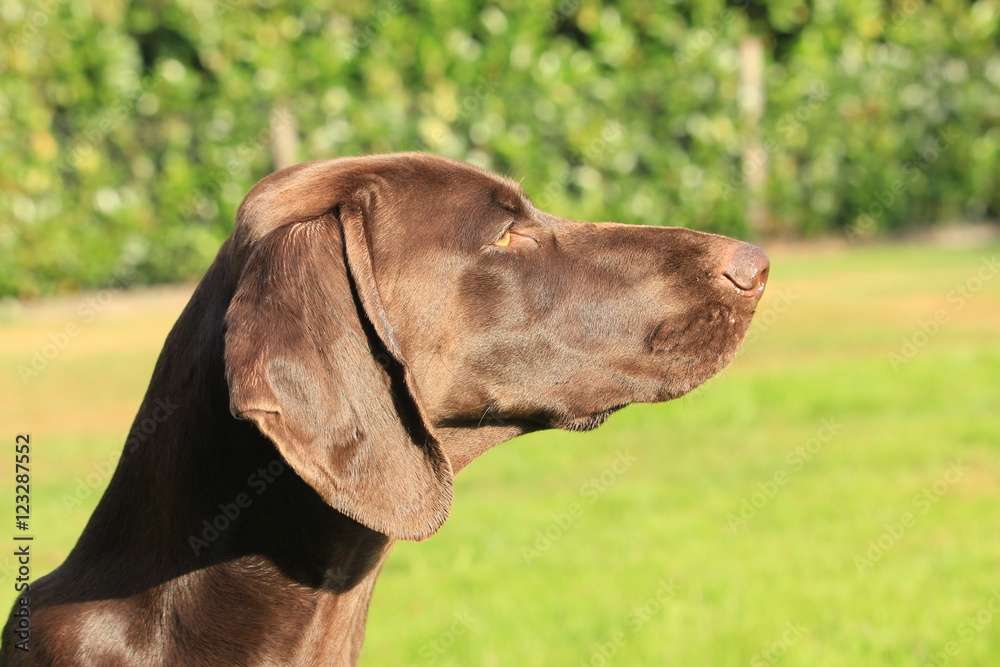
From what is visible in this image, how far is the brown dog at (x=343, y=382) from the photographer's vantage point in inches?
87.2

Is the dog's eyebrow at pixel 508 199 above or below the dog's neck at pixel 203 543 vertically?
above

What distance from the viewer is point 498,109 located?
1260cm

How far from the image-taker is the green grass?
436cm

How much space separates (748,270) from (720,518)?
2993 mm

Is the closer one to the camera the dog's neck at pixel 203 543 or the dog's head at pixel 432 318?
the dog's head at pixel 432 318

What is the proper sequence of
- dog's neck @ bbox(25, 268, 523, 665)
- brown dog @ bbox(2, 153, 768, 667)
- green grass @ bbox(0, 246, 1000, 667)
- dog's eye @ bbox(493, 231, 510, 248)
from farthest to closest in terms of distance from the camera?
green grass @ bbox(0, 246, 1000, 667) → dog's eye @ bbox(493, 231, 510, 248) → dog's neck @ bbox(25, 268, 523, 665) → brown dog @ bbox(2, 153, 768, 667)

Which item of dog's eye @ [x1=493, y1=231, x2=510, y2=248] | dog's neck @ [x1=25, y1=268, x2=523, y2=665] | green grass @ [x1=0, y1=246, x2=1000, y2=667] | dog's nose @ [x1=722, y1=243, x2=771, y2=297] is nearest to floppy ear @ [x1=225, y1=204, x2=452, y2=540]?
dog's neck @ [x1=25, y1=268, x2=523, y2=665]

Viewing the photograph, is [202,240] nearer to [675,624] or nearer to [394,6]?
[394,6]

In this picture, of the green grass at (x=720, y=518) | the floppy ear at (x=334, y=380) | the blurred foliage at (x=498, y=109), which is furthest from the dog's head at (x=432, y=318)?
the blurred foliage at (x=498, y=109)

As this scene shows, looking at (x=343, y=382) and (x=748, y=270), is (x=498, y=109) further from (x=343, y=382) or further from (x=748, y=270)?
(x=343, y=382)

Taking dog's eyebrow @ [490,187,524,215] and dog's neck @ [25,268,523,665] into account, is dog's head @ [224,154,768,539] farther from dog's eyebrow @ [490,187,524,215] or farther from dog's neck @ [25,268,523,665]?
dog's neck @ [25,268,523,665]

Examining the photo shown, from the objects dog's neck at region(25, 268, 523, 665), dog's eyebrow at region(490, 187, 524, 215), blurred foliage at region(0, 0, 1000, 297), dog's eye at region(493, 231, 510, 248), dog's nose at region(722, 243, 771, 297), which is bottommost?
blurred foliage at region(0, 0, 1000, 297)

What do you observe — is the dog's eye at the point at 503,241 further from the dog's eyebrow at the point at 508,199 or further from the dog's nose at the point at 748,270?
the dog's nose at the point at 748,270

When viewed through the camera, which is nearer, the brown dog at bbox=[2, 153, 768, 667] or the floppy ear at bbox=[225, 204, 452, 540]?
the floppy ear at bbox=[225, 204, 452, 540]
